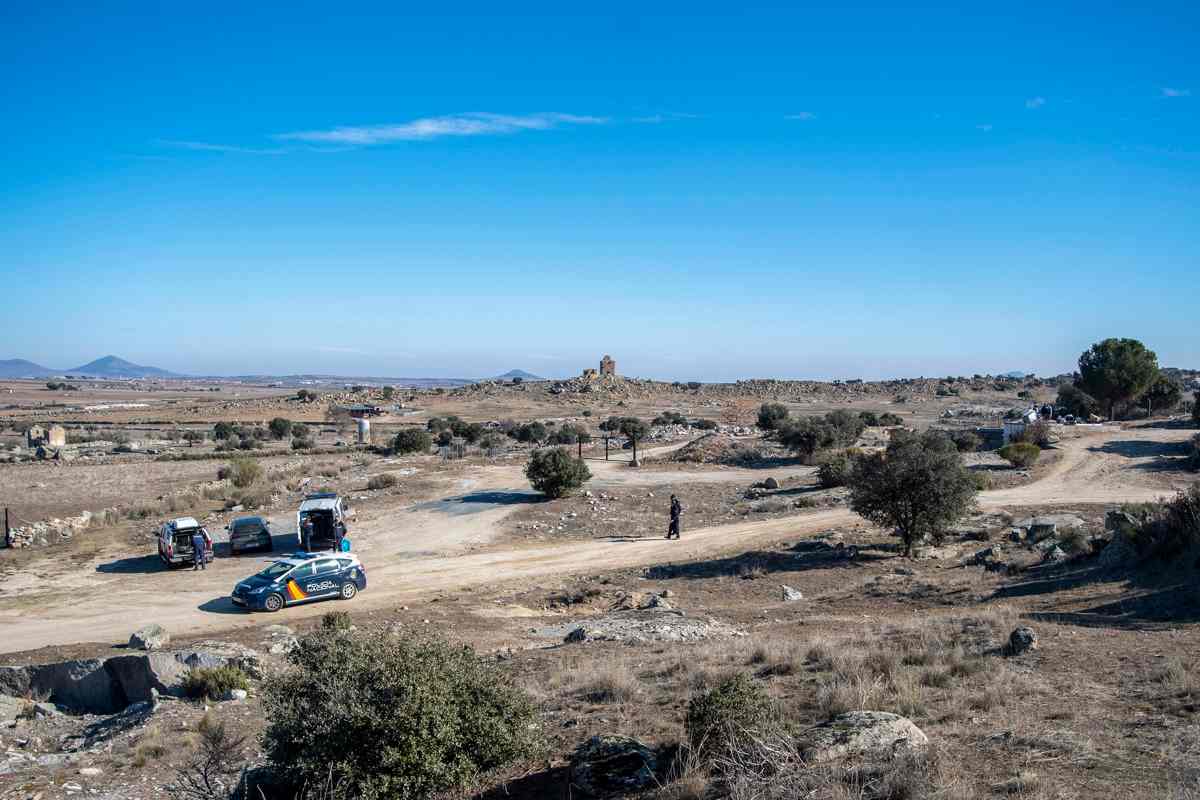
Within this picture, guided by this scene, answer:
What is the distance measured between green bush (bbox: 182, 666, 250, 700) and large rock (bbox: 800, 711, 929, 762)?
34.5 ft

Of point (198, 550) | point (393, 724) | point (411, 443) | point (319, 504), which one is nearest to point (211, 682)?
point (393, 724)

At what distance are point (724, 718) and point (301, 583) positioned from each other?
16839 millimetres

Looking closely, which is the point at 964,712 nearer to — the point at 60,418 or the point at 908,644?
the point at 908,644

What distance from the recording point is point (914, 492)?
24.9m

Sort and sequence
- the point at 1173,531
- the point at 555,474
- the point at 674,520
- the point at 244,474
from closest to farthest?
the point at 1173,531 → the point at 674,520 → the point at 555,474 → the point at 244,474

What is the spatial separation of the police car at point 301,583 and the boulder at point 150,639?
2974 millimetres

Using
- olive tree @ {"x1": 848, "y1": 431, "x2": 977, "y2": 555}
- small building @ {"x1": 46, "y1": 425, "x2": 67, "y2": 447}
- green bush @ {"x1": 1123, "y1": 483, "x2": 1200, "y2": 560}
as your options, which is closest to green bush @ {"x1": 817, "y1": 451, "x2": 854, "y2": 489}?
olive tree @ {"x1": 848, "y1": 431, "x2": 977, "y2": 555}

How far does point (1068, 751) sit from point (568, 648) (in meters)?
9.88

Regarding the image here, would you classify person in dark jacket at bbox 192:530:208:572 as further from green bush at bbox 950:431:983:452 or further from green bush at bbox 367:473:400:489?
green bush at bbox 950:431:983:452

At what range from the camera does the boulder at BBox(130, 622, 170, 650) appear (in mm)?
17266

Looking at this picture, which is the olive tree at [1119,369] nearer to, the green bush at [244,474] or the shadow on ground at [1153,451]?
the shadow on ground at [1153,451]

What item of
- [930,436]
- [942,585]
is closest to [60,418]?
[930,436]

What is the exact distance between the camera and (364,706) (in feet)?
25.2

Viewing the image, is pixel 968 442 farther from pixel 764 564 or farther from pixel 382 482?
pixel 382 482
